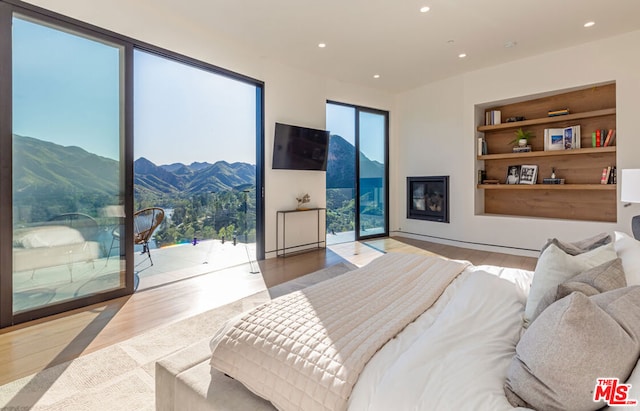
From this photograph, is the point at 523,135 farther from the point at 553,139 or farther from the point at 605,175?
the point at 605,175

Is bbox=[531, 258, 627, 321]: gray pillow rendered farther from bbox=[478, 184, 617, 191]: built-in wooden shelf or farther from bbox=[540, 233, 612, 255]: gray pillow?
bbox=[478, 184, 617, 191]: built-in wooden shelf

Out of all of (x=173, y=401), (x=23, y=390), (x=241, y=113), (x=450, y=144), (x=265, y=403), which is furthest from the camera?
(x=450, y=144)

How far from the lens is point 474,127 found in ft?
17.7

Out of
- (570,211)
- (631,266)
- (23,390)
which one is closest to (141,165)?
(23,390)

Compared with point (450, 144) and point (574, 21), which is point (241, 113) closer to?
point (450, 144)

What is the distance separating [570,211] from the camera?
191 inches

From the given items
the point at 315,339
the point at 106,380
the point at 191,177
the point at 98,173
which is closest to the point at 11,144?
the point at 98,173

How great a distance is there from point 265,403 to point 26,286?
108 inches

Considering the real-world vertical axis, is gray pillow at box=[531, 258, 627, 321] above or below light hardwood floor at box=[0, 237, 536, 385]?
above

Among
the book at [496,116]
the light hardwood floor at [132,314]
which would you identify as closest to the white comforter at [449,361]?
the light hardwood floor at [132,314]

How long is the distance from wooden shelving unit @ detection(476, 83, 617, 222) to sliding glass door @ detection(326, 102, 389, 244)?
6.02 ft

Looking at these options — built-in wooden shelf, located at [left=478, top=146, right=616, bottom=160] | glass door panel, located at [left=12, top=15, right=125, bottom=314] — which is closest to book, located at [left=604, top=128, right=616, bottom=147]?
built-in wooden shelf, located at [left=478, top=146, right=616, bottom=160]

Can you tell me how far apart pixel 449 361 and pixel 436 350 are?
2.4 inches

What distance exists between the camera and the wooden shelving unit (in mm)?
4477
